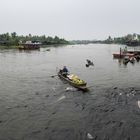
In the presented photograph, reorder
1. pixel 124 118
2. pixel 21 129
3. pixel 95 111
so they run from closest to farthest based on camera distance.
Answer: pixel 21 129 < pixel 124 118 < pixel 95 111

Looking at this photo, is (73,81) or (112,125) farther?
(73,81)

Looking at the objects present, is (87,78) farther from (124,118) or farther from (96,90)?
(124,118)

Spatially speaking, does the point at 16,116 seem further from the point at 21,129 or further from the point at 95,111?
the point at 95,111

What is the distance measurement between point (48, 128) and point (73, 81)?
17656mm

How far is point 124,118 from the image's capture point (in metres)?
27.9

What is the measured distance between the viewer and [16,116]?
93.5ft

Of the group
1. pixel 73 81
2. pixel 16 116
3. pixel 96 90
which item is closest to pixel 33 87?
pixel 73 81

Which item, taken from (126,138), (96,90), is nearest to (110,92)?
(96,90)

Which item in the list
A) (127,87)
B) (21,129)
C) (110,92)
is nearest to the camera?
(21,129)

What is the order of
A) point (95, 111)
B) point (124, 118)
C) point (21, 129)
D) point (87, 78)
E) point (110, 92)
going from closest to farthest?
point (21, 129), point (124, 118), point (95, 111), point (110, 92), point (87, 78)

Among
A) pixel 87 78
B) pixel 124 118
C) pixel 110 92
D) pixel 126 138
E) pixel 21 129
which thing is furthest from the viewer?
pixel 87 78

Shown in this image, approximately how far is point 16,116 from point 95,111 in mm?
9974

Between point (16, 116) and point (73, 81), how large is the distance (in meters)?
15.8

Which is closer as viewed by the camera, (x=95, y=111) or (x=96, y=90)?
(x=95, y=111)
